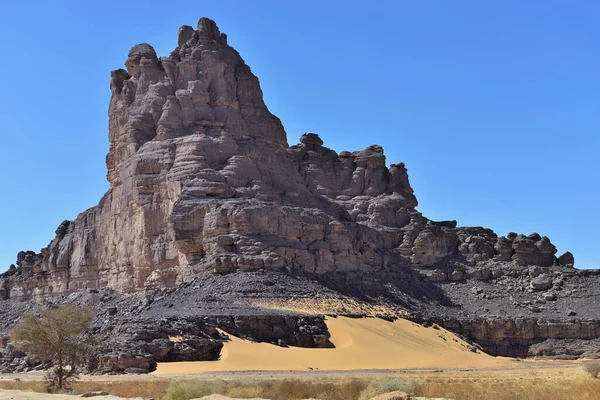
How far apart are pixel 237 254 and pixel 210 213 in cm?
419

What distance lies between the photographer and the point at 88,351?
4644 cm

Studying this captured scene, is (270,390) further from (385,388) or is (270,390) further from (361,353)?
(361,353)

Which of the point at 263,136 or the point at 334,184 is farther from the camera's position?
the point at 334,184

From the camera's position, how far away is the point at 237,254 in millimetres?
70625

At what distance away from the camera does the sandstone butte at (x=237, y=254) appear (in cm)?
6569

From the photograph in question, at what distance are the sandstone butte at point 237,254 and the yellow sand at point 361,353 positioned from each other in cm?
154

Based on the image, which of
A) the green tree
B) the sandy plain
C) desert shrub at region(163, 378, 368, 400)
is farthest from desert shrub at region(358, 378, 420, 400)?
the green tree

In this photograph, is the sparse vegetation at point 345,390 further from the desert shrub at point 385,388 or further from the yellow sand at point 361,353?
the yellow sand at point 361,353

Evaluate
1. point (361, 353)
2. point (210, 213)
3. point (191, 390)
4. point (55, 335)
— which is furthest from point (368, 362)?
point (191, 390)

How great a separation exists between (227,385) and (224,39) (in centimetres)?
5715

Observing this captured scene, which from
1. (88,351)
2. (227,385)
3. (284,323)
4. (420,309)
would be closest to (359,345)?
(284,323)

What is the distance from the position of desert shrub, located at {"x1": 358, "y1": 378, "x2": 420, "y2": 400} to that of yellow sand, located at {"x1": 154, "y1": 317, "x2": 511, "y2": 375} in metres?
17.8

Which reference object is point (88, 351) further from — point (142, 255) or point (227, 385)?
point (142, 255)

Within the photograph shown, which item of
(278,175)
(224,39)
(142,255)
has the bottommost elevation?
(142,255)
